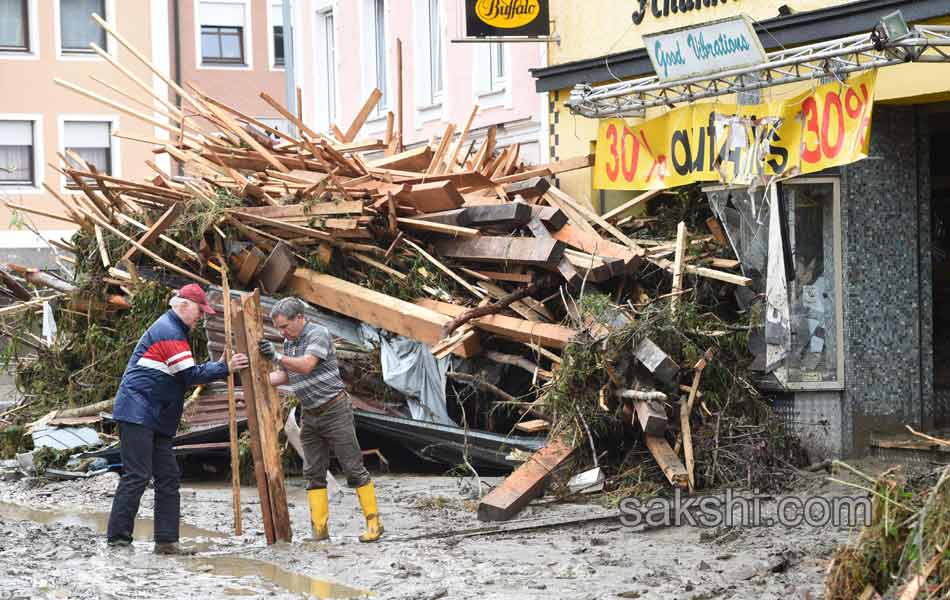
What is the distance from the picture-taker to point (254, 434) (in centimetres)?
1036

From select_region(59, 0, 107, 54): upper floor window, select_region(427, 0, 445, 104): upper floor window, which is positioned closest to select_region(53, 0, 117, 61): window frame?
select_region(59, 0, 107, 54): upper floor window

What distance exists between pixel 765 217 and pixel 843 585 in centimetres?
598

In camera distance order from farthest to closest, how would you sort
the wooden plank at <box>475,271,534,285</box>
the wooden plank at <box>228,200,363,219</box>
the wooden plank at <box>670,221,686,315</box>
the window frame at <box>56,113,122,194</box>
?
the window frame at <box>56,113,122,194</box>
the wooden plank at <box>228,200,363,219</box>
the wooden plank at <box>475,271,534,285</box>
the wooden plank at <box>670,221,686,315</box>

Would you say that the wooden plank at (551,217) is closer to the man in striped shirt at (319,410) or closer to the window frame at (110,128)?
the man in striped shirt at (319,410)

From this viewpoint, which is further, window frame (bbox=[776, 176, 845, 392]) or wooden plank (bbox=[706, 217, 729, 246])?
wooden plank (bbox=[706, 217, 729, 246])

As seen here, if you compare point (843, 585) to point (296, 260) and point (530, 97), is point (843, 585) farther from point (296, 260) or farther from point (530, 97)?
point (530, 97)

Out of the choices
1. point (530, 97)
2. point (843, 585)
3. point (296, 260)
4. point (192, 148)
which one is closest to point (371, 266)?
point (296, 260)

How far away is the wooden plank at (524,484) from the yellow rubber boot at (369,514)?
2.67ft

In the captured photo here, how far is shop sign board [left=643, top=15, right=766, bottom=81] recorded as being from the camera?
1096 cm

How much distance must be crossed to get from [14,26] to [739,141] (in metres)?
28.7

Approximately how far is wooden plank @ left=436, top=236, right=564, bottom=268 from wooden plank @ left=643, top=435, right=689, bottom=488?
210 centimetres

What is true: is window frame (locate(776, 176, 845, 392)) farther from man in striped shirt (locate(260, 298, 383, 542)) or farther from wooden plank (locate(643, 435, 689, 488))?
man in striped shirt (locate(260, 298, 383, 542))

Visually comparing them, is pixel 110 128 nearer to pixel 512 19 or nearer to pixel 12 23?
pixel 12 23

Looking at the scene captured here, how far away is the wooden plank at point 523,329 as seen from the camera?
12.2 meters
